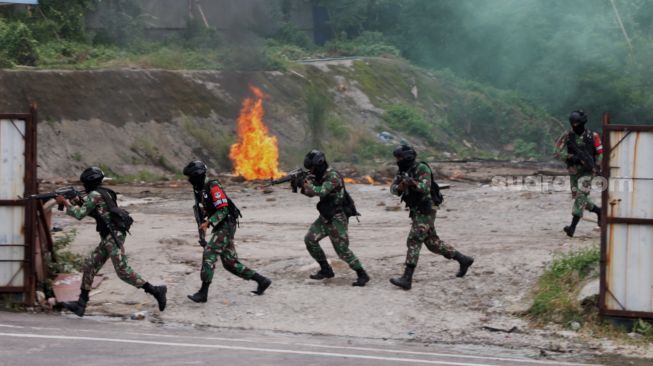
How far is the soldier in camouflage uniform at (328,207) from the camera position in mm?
11664

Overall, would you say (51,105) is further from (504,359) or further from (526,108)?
(526,108)

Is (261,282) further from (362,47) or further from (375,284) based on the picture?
(362,47)

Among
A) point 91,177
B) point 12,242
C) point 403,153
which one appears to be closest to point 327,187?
point 403,153

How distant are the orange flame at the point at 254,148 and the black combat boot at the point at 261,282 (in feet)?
49.7

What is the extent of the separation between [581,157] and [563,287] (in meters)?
2.79

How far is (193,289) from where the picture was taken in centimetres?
Answer: 1213

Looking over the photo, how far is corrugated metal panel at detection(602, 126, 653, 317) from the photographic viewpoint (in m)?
10.1

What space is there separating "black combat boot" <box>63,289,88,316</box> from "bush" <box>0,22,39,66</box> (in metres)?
19.3

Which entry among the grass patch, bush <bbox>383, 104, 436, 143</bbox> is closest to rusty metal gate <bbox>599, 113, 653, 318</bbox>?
the grass patch

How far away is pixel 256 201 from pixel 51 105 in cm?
776

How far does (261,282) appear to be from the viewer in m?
11.7

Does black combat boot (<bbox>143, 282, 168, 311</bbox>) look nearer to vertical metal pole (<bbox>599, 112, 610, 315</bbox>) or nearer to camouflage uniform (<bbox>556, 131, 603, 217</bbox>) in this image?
vertical metal pole (<bbox>599, 112, 610, 315</bbox>)

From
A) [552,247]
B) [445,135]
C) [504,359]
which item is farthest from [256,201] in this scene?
[445,135]

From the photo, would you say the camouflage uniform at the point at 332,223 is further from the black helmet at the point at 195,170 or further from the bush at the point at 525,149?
the bush at the point at 525,149
